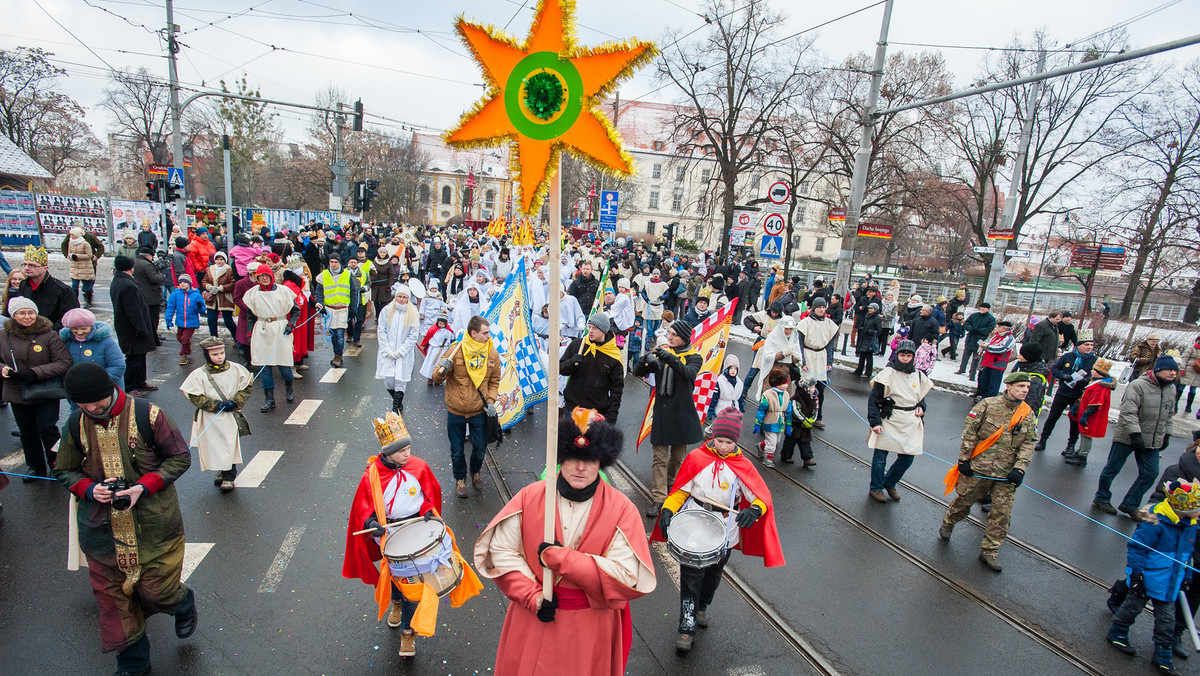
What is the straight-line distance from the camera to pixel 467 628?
416 centimetres

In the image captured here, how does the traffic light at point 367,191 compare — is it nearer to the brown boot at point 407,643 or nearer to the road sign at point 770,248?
the road sign at point 770,248

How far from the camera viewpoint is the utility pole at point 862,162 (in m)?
13.5

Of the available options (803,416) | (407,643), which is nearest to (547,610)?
(407,643)

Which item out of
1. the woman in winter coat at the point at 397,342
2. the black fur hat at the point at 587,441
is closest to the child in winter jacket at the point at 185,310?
the woman in winter coat at the point at 397,342

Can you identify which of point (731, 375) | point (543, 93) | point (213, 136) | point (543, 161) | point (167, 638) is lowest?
point (167, 638)

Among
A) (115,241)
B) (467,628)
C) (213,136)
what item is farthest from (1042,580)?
(213,136)

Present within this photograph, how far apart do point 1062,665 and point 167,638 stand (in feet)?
20.4

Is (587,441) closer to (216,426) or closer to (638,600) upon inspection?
(638,600)

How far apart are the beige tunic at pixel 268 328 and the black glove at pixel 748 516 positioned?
286 inches

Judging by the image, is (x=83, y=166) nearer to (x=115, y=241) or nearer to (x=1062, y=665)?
(x=115, y=241)

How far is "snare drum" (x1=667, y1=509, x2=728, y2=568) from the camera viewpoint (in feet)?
12.3

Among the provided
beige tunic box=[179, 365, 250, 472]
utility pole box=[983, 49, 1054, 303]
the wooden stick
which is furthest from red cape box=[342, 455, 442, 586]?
utility pole box=[983, 49, 1054, 303]

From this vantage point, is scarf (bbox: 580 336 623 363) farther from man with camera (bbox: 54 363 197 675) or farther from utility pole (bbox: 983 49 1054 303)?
utility pole (bbox: 983 49 1054 303)

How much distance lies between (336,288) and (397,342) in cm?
305
